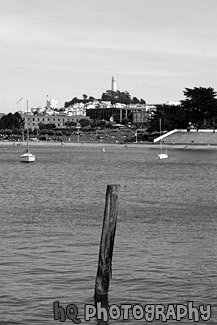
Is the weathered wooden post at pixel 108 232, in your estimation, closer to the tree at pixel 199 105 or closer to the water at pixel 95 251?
the water at pixel 95 251

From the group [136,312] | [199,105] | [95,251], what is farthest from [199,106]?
[136,312]

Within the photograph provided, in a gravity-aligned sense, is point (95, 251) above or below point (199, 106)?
below

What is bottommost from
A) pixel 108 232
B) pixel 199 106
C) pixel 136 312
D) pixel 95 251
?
pixel 136 312

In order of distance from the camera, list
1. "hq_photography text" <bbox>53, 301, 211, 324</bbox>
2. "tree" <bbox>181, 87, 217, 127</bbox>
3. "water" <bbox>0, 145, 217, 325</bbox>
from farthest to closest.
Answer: "tree" <bbox>181, 87, 217, 127</bbox> → "water" <bbox>0, 145, 217, 325</bbox> → "hq_photography text" <bbox>53, 301, 211, 324</bbox>

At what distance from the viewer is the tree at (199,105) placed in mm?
192375

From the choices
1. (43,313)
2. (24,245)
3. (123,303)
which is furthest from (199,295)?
(24,245)

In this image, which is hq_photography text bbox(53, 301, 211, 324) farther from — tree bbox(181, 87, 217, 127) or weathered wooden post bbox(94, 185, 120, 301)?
tree bbox(181, 87, 217, 127)

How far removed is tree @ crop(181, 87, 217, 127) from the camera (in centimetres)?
19238

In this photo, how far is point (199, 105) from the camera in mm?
193000

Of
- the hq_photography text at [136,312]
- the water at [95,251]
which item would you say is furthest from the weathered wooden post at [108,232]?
the water at [95,251]

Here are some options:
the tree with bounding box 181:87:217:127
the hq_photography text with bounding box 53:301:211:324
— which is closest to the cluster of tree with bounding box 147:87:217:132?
the tree with bounding box 181:87:217:127

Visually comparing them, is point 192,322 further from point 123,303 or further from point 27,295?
point 27,295

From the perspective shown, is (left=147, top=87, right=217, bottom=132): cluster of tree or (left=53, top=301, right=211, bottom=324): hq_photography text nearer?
(left=53, top=301, right=211, bottom=324): hq_photography text

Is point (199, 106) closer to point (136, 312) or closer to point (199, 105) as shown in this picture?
point (199, 105)
